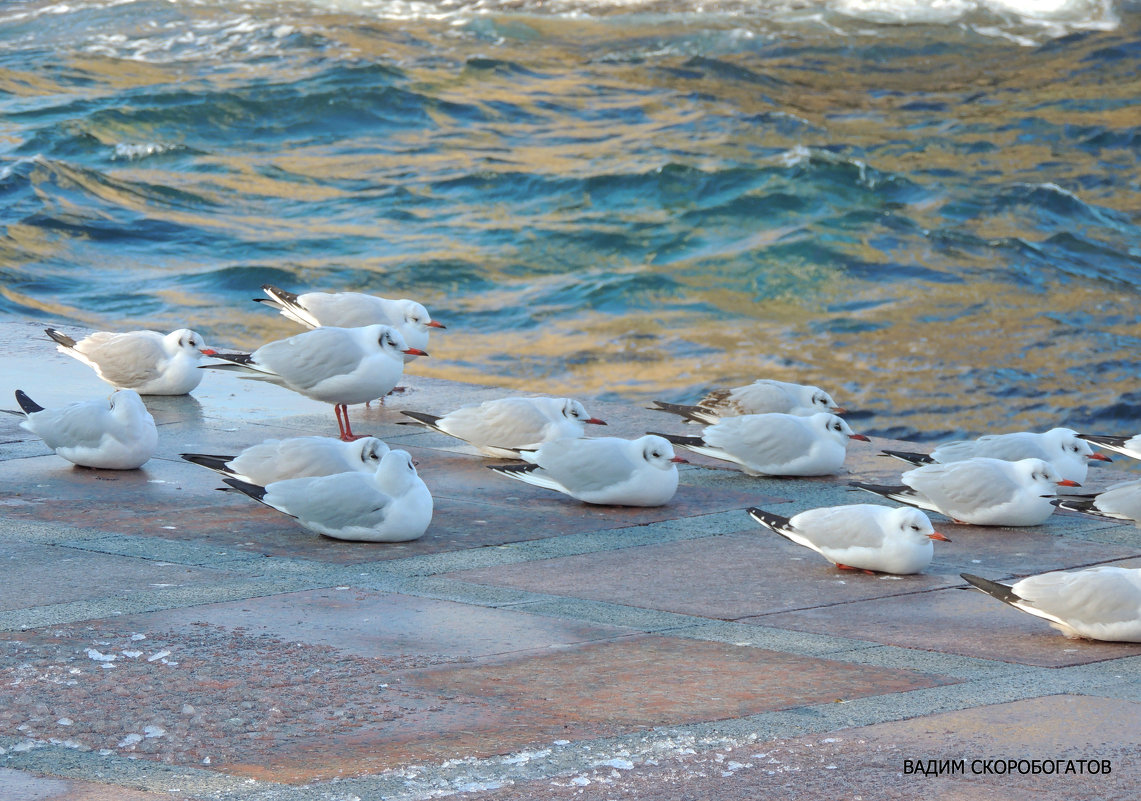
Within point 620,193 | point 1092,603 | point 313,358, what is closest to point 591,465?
point 313,358

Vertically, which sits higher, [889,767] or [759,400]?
[889,767]

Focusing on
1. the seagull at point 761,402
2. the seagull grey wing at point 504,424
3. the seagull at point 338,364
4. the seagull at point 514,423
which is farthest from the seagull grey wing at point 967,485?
the seagull at point 338,364

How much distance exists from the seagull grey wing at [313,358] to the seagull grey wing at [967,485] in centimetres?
284

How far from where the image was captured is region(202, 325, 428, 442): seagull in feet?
24.6

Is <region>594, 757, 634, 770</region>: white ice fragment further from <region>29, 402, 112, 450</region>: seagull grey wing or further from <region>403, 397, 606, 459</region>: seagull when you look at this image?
<region>29, 402, 112, 450</region>: seagull grey wing

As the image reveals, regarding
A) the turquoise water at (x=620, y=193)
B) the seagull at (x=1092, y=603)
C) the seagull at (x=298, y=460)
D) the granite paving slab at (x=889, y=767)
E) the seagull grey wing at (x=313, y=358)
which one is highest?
the granite paving slab at (x=889, y=767)

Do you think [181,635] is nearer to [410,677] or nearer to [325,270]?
[410,677]

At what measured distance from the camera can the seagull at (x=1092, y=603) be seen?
15.2ft

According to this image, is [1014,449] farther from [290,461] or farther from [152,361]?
[152,361]

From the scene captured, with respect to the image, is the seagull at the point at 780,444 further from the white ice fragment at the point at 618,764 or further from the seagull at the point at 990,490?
the white ice fragment at the point at 618,764

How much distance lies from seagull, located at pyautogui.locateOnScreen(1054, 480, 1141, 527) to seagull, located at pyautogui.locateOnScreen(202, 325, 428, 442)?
3.28m

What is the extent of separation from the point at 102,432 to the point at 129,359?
173cm

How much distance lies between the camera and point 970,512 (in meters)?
6.33

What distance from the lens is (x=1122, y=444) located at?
7.42 meters
